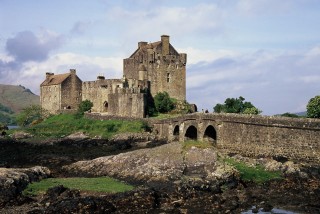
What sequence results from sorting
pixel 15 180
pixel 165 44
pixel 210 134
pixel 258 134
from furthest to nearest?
pixel 165 44 → pixel 210 134 → pixel 258 134 → pixel 15 180

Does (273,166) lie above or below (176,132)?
below

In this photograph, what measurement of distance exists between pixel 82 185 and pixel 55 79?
2488 inches

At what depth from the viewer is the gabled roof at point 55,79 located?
294ft

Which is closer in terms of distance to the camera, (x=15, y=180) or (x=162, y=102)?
(x=15, y=180)

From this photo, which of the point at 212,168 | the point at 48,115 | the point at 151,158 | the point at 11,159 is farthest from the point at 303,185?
the point at 48,115

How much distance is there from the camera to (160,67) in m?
79.0

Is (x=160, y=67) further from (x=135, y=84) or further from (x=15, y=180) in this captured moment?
(x=15, y=180)

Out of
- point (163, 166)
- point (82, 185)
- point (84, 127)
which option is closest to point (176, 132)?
point (84, 127)

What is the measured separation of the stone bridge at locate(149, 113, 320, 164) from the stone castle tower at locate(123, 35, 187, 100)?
62.5 feet

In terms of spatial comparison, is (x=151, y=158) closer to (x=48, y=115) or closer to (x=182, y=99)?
(x=182, y=99)

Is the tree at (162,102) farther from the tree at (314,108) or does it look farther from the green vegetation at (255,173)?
the green vegetation at (255,173)

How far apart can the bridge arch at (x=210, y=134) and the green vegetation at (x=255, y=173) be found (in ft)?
56.2

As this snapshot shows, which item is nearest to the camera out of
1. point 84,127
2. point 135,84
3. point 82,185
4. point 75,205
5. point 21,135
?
point 75,205

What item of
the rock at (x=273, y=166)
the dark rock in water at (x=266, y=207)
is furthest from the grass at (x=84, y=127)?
the dark rock in water at (x=266, y=207)
